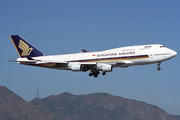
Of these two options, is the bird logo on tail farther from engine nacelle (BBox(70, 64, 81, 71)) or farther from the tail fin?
engine nacelle (BBox(70, 64, 81, 71))

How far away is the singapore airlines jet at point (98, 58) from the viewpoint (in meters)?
75.4

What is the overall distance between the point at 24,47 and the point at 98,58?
24.1 metres

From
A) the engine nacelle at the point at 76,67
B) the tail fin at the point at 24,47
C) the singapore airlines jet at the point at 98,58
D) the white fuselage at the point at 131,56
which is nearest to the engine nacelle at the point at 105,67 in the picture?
the singapore airlines jet at the point at 98,58

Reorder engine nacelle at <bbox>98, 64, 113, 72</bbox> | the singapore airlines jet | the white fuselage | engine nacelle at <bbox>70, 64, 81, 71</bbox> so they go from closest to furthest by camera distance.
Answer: the white fuselage → the singapore airlines jet → engine nacelle at <bbox>98, 64, 113, 72</bbox> → engine nacelle at <bbox>70, 64, 81, 71</bbox>

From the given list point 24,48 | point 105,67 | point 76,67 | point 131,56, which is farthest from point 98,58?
point 24,48

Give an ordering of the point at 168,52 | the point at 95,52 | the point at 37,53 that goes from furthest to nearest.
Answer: the point at 37,53 < the point at 95,52 < the point at 168,52

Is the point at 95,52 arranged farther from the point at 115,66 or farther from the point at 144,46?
the point at 144,46

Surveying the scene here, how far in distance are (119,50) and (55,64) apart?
60.9 ft

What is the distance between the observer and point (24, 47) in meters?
89.2

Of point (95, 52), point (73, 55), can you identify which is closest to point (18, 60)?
point (73, 55)

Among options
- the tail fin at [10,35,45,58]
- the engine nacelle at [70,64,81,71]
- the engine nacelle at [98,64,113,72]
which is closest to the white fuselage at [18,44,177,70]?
the engine nacelle at [98,64,113,72]

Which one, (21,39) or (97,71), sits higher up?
(21,39)

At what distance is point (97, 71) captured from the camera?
85500 mm

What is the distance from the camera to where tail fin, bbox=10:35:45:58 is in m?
88.9
